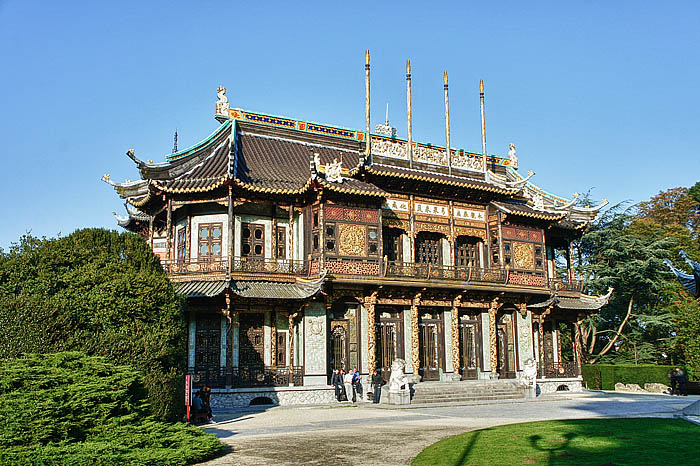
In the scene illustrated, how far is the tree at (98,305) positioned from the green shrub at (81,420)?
0.69m

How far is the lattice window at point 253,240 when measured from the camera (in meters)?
26.0

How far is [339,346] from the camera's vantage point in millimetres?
26000

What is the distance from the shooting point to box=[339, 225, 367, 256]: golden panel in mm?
25656

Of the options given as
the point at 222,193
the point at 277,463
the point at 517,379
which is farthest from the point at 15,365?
the point at 517,379

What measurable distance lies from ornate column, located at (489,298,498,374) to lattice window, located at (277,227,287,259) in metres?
10.2

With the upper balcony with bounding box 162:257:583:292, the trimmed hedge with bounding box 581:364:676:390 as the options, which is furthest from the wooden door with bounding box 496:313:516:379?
the trimmed hedge with bounding box 581:364:676:390

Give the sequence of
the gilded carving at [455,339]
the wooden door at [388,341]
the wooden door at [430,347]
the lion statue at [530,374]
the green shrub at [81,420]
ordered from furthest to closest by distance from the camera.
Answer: the gilded carving at [455,339] → the wooden door at [430,347] → the lion statue at [530,374] → the wooden door at [388,341] → the green shrub at [81,420]

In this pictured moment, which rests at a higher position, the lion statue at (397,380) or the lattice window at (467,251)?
the lattice window at (467,251)

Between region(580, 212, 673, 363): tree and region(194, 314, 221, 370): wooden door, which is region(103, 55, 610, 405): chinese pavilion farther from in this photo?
region(580, 212, 673, 363): tree

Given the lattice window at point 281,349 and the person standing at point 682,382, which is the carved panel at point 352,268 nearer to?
the lattice window at point 281,349

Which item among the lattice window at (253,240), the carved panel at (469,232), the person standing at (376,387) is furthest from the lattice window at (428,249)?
the lattice window at (253,240)

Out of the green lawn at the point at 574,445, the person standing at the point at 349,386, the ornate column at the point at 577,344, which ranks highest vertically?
the ornate column at the point at 577,344

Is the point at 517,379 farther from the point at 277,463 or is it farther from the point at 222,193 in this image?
the point at 277,463

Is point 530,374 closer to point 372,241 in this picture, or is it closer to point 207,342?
point 372,241
